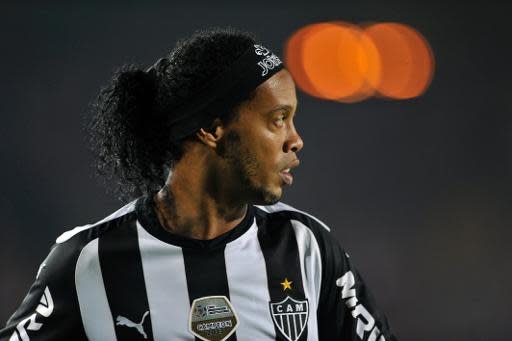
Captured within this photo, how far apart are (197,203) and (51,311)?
1.47ft

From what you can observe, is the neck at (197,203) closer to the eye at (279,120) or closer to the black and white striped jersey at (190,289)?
the black and white striped jersey at (190,289)

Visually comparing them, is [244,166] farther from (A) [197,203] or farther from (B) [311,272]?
(B) [311,272]

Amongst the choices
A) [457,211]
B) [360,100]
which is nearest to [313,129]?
[360,100]

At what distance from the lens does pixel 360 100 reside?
526 cm

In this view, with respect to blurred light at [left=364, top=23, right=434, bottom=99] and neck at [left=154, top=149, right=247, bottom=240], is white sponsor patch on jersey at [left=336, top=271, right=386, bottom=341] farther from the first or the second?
blurred light at [left=364, top=23, right=434, bottom=99]

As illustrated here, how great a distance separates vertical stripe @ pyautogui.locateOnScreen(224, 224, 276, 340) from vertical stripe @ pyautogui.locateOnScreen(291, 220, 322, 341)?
0.10 metres

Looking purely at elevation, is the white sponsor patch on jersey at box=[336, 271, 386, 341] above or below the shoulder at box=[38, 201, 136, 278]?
below

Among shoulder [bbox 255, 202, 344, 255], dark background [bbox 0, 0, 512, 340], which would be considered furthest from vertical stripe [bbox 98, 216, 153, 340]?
dark background [bbox 0, 0, 512, 340]

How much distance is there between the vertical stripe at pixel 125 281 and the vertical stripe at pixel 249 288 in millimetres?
227

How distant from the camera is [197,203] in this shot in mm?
1896

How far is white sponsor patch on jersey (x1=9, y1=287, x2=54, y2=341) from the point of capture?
180cm

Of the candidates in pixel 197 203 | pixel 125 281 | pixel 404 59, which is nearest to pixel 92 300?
pixel 125 281

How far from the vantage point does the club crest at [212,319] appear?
6.07 feet

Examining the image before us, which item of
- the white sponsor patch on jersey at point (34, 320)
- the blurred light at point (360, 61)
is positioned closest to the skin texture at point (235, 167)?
the white sponsor patch on jersey at point (34, 320)
